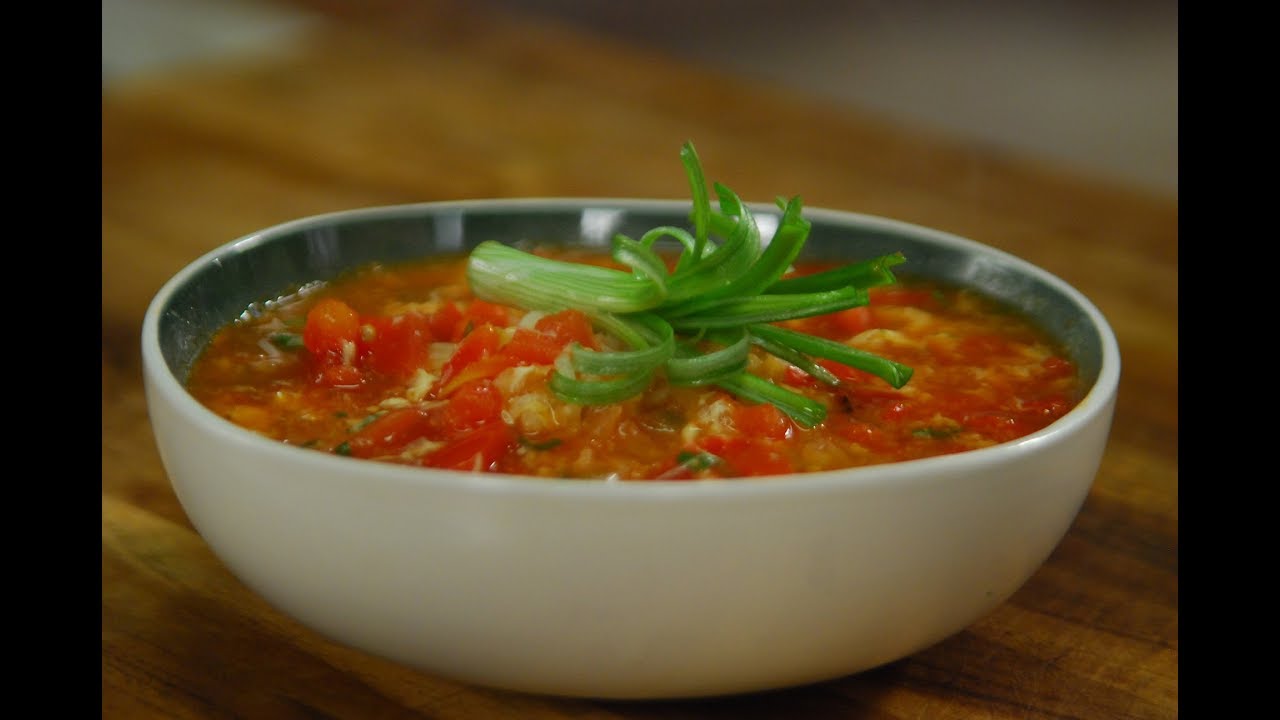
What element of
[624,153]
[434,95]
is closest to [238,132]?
[434,95]

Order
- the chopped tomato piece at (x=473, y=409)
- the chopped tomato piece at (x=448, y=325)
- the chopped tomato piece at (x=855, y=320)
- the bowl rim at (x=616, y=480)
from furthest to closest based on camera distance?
the chopped tomato piece at (x=855, y=320) → the chopped tomato piece at (x=448, y=325) → the chopped tomato piece at (x=473, y=409) → the bowl rim at (x=616, y=480)

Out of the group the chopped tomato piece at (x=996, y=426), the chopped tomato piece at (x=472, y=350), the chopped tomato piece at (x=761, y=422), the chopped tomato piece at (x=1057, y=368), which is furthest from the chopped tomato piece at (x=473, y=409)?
the chopped tomato piece at (x=1057, y=368)

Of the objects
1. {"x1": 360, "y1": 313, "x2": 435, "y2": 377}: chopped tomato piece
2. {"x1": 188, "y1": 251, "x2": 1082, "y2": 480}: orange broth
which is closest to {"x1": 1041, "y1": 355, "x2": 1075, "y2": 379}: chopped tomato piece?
{"x1": 188, "y1": 251, "x2": 1082, "y2": 480}: orange broth

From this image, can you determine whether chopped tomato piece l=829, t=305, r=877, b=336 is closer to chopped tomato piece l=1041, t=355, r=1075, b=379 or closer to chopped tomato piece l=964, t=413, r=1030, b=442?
chopped tomato piece l=1041, t=355, r=1075, b=379

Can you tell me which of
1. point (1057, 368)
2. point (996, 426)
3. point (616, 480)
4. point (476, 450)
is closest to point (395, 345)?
point (476, 450)

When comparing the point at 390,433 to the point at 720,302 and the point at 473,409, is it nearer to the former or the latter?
the point at 473,409

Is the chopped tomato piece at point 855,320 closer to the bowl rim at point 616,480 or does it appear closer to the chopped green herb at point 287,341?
the bowl rim at point 616,480
